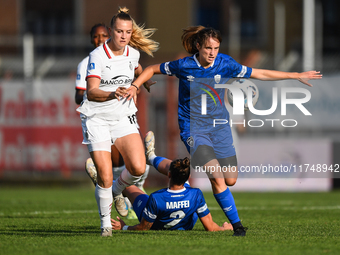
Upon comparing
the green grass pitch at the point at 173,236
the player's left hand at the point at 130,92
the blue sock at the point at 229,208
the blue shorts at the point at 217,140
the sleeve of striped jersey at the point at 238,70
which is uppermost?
the sleeve of striped jersey at the point at 238,70

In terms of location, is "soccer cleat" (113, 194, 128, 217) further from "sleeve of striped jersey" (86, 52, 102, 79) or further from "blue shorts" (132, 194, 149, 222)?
"sleeve of striped jersey" (86, 52, 102, 79)

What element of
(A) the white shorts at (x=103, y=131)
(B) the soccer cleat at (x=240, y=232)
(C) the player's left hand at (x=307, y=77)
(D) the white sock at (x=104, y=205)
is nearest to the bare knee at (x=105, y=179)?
(D) the white sock at (x=104, y=205)

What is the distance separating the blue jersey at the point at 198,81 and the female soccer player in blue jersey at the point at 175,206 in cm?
45

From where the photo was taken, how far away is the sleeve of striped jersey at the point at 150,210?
6.36m

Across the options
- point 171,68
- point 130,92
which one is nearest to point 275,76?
point 171,68

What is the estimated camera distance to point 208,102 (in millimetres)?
6527

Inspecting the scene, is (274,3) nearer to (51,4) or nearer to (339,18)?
(339,18)

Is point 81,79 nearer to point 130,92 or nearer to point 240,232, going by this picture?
point 130,92

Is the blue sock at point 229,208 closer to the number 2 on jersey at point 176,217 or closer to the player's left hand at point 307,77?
the number 2 on jersey at point 176,217

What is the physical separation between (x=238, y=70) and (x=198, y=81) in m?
0.45

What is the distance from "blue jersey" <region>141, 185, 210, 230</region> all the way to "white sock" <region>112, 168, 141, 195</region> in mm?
349

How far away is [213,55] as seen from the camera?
6.16 metres

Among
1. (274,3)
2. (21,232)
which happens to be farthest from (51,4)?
(21,232)

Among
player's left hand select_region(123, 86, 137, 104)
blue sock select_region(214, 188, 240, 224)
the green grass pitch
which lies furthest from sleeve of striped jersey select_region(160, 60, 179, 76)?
the green grass pitch
